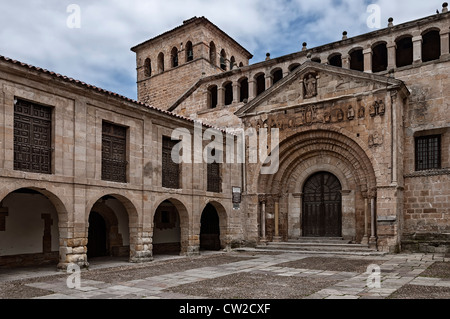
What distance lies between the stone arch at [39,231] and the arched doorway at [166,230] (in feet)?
16.4

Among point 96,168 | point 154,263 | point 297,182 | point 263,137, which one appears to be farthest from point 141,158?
point 297,182

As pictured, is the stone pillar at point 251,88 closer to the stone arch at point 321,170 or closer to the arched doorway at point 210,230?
the stone arch at point 321,170

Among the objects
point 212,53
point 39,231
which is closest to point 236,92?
point 212,53

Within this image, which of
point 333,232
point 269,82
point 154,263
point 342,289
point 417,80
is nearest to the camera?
point 342,289

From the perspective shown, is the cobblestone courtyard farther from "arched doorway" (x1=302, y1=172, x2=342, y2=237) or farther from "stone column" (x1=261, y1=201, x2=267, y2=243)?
"stone column" (x1=261, y1=201, x2=267, y2=243)

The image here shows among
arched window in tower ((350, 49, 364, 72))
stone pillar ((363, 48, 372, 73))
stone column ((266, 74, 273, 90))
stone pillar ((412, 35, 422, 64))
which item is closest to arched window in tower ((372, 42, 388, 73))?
arched window in tower ((350, 49, 364, 72))

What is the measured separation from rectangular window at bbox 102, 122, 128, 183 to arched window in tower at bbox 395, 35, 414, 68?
1260 centimetres

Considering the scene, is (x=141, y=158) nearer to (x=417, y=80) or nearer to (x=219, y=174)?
(x=219, y=174)

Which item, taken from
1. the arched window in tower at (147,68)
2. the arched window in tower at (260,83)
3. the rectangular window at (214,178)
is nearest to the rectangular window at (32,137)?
the rectangular window at (214,178)

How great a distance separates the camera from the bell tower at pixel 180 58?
82.3 feet

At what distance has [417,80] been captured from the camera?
643 inches

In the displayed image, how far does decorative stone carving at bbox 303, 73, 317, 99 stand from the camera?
686 inches

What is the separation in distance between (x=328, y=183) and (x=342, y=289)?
994 cm

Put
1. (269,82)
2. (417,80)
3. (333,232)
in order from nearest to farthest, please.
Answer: (417,80) < (333,232) < (269,82)
